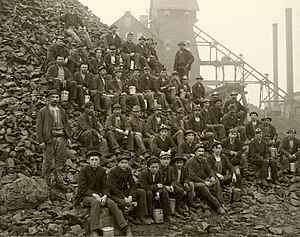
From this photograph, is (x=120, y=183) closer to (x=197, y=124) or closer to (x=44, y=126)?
(x=44, y=126)

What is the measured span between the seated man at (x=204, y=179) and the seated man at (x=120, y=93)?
4.22 m

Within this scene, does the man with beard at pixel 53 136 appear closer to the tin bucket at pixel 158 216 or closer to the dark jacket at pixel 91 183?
the dark jacket at pixel 91 183

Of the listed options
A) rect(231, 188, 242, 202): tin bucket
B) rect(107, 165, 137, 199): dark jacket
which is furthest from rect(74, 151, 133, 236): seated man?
rect(231, 188, 242, 202): tin bucket

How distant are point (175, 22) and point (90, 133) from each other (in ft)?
115

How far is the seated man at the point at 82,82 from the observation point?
517 inches

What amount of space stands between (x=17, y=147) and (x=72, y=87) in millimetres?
2895

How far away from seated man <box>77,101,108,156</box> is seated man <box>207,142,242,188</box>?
3.03 m

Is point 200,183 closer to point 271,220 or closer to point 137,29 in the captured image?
point 271,220

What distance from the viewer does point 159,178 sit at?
928 centimetres

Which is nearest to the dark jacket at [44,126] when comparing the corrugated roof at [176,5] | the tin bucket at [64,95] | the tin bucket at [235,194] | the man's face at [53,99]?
the man's face at [53,99]

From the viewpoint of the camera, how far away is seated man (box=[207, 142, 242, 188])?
10969mm

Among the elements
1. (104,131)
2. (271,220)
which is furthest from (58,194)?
(271,220)

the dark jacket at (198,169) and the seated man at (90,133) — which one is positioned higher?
the seated man at (90,133)

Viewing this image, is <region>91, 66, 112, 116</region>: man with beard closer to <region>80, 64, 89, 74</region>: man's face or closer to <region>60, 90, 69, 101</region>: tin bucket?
<region>80, 64, 89, 74</region>: man's face
